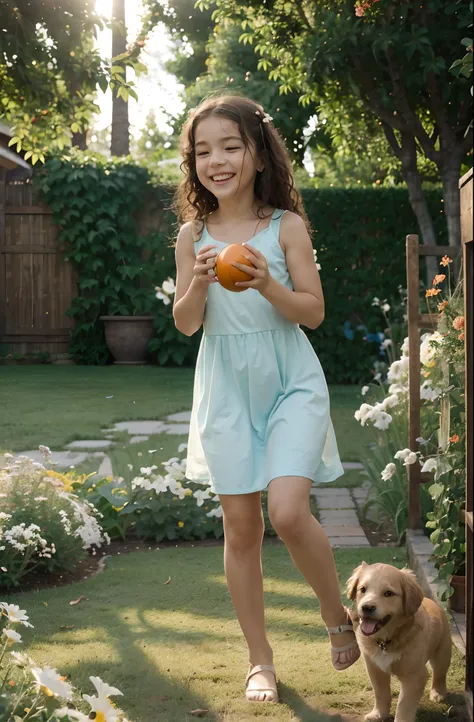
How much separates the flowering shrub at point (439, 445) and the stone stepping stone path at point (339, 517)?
0.16 metres

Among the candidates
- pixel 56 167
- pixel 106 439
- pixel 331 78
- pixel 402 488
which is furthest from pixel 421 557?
pixel 56 167

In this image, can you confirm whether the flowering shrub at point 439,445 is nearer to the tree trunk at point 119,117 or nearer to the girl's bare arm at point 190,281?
the girl's bare arm at point 190,281

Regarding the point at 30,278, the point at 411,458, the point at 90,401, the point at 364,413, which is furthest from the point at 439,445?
the point at 30,278

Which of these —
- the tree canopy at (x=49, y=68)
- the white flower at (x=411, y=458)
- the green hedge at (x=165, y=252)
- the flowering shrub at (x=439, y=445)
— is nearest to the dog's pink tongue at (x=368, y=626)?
the flowering shrub at (x=439, y=445)

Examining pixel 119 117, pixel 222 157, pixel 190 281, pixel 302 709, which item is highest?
pixel 119 117

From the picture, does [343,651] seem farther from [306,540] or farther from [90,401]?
[90,401]

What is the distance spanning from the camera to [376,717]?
8.28ft

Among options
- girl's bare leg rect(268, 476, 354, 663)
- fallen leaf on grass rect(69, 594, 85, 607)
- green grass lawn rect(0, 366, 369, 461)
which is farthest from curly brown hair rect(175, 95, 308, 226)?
green grass lawn rect(0, 366, 369, 461)

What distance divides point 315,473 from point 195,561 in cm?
171

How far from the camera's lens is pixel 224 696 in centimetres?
274

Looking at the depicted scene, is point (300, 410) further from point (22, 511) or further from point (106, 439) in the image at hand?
point (106, 439)

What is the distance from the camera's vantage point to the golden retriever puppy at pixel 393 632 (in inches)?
93.4

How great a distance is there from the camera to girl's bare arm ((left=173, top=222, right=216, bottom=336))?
2.65m

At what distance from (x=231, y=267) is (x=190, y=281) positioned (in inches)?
15.8
